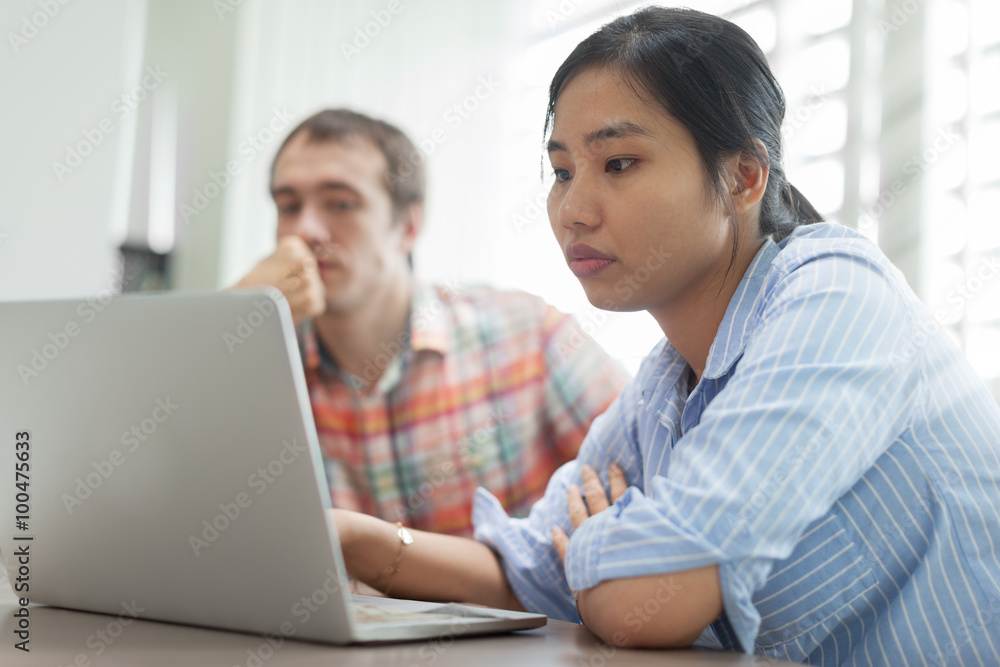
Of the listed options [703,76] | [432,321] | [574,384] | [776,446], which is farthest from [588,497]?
[432,321]

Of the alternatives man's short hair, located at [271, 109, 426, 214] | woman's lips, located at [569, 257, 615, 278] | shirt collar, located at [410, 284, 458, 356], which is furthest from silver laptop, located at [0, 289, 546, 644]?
man's short hair, located at [271, 109, 426, 214]

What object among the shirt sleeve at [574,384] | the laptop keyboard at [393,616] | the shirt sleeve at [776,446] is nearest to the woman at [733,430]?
the shirt sleeve at [776,446]

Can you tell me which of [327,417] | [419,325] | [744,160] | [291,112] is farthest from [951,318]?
[291,112]

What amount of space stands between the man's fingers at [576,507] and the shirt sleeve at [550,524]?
4cm

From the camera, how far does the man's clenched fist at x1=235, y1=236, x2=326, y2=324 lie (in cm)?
183

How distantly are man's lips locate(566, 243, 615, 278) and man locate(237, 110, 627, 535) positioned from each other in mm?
695

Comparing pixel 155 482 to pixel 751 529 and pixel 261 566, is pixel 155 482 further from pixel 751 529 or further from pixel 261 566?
pixel 751 529

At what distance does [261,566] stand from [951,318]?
1.39 meters

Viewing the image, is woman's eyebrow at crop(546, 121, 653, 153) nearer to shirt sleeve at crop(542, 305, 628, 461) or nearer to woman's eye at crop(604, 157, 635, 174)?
woman's eye at crop(604, 157, 635, 174)

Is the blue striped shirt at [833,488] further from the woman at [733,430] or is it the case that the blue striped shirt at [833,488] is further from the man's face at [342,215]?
the man's face at [342,215]

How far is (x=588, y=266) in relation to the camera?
97 cm

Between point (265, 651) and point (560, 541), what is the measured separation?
48cm

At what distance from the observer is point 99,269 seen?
294 centimetres

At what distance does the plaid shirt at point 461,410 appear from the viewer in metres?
1.70
